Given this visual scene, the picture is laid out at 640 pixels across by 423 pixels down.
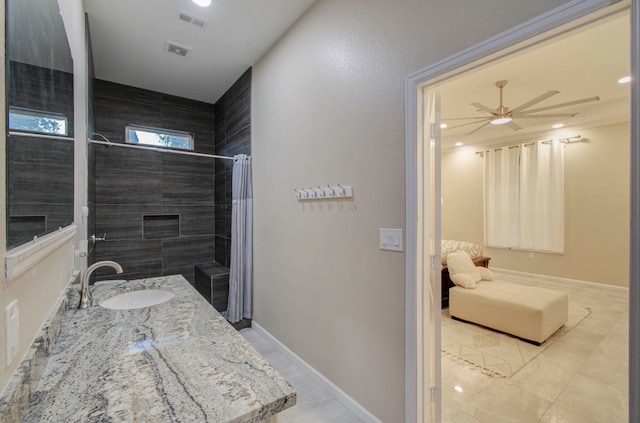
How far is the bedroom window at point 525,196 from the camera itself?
4.89 m

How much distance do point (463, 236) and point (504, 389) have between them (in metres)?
4.61

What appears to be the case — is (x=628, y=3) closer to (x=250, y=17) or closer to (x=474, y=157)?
(x=250, y=17)

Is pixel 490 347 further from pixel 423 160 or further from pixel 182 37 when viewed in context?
pixel 182 37

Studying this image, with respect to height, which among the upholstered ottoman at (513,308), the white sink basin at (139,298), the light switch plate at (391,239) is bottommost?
the upholstered ottoman at (513,308)

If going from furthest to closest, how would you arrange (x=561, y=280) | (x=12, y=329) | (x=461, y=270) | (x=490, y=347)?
(x=561, y=280)
(x=461, y=270)
(x=490, y=347)
(x=12, y=329)

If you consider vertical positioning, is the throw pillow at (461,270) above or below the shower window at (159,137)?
below

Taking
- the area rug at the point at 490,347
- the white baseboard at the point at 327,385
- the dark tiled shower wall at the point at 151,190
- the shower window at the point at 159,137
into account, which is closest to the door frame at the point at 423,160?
the white baseboard at the point at 327,385

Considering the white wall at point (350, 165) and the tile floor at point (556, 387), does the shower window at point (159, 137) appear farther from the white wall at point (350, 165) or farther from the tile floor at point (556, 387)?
the tile floor at point (556, 387)

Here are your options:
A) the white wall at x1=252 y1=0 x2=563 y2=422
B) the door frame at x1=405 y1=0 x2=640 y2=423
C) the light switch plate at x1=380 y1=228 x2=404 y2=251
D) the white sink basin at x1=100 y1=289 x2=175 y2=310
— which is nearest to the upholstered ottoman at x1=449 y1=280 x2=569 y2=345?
the door frame at x1=405 y1=0 x2=640 y2=423

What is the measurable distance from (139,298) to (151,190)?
2298 mm

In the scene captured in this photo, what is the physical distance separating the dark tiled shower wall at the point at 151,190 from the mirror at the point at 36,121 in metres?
2.53

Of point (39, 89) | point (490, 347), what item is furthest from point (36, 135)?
point (490, 347)

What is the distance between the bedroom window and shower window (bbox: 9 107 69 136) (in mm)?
6377

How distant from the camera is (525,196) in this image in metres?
5.21
